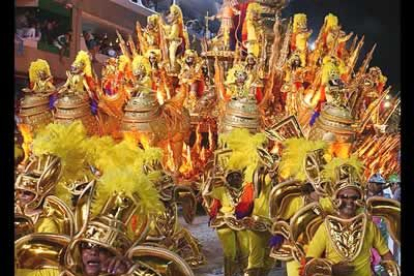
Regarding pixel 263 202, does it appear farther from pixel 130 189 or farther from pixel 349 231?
pixel 130 189

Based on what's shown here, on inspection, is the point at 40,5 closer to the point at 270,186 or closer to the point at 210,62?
the point at 210,62

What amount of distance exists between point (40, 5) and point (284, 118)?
1.21 m

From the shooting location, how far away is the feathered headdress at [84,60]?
311 centimetres

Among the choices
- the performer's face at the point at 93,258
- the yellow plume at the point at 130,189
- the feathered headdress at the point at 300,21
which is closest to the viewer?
the performer's face at the point at 93,258

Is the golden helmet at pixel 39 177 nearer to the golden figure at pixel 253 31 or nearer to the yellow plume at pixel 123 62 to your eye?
the yellow plume at pixel 123 62

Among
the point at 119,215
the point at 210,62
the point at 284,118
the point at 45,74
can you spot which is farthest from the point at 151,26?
the point at 119,215

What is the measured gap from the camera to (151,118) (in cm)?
312

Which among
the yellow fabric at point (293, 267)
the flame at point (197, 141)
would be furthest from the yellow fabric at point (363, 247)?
the flame at point (197, 141)

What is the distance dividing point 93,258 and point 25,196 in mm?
452

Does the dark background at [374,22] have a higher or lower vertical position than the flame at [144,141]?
higher

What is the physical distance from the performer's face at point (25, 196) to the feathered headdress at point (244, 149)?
2.78ft

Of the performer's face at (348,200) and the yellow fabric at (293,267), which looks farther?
the yellow fabric at (293,267)

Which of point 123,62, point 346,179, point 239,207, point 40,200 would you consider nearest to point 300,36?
point 123,62

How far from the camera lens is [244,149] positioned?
9.28 feet
